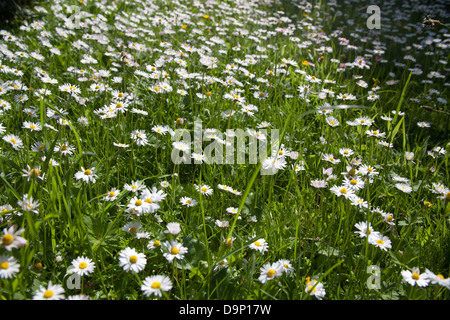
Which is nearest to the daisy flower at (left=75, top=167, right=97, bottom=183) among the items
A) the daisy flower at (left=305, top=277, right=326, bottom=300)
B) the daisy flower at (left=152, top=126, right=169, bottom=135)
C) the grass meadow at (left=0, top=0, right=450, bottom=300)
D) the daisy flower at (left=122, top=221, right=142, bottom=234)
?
the grass meadow at (left=0, top=0, right=450, bottom=300)

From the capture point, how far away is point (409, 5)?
708 centimetres

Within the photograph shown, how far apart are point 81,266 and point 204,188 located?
0.71 metres

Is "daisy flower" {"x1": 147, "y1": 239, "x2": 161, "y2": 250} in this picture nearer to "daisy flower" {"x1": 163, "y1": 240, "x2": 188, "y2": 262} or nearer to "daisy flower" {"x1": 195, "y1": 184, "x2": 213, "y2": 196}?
"daisy flower" {"x1": 163, "y1": 240, "x2": 188, "y2": 262}

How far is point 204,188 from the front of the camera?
1.82 m

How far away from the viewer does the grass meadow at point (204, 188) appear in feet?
4.44

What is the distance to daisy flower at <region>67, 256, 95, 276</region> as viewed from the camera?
4.20 ft

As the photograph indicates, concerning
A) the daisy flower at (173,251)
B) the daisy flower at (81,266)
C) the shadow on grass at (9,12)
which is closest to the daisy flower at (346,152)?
the daisy flower at (173,251)

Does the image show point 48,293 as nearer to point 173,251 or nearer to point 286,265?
point 173,251

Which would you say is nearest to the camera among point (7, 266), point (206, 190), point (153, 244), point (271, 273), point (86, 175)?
point (7, 266)

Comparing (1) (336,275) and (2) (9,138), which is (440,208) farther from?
(2) (9,138)

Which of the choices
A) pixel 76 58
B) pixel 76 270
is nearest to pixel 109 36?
pixel 76 58

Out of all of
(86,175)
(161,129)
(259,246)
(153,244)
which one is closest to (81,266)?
(153,244)

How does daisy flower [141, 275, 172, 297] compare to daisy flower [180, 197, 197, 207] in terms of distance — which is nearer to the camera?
daisy flower [141, 275, 172, 297]

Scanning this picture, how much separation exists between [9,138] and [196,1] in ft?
13.4
